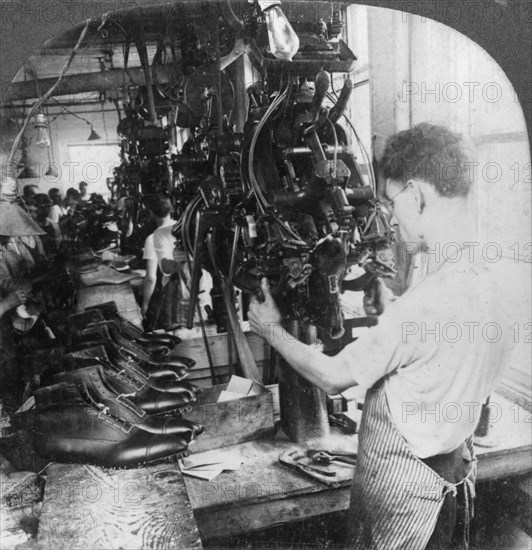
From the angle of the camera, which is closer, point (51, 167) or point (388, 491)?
point (51, 167)

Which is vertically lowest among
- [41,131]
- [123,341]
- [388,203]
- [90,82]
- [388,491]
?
[388,491]

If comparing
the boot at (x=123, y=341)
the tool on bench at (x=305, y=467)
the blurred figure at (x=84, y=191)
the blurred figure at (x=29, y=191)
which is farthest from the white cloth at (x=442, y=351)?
the blurred figure at (x=29, y=191)

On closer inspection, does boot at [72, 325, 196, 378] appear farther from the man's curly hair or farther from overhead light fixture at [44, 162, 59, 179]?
the man's curly hair

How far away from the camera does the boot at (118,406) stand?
155cm

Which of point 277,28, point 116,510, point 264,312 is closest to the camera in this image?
point 277,28

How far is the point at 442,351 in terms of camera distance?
1.52 m

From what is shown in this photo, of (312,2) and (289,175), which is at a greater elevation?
(312,2)

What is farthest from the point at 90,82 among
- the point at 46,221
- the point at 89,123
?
the point at 46,221

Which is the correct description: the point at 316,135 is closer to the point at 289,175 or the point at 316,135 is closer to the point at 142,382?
the point at 289,175

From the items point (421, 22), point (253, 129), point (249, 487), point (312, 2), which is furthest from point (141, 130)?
point (249, 487)

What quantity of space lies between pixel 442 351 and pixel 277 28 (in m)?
0.87

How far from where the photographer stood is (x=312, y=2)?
4.65ft

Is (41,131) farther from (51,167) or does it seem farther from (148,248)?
(148,248)

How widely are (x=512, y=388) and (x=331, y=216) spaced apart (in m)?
0.68
